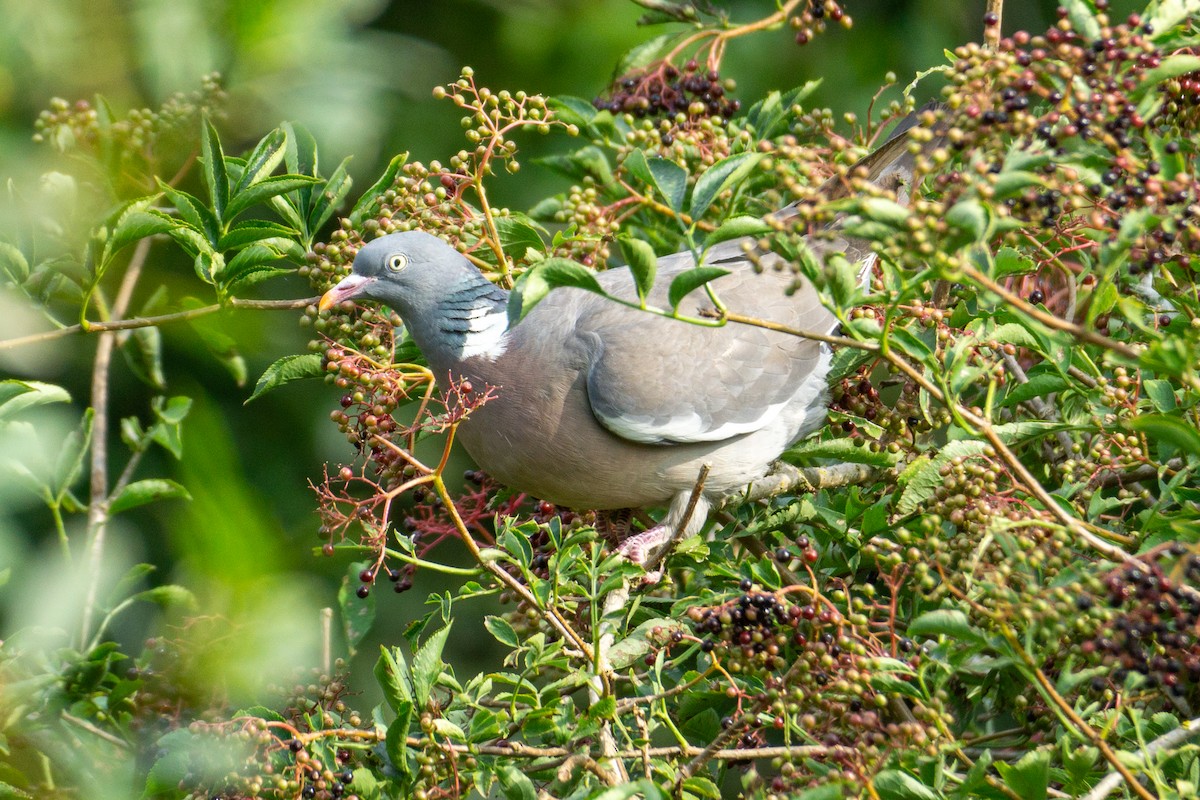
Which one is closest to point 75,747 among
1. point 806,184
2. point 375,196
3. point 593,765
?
point 593,765

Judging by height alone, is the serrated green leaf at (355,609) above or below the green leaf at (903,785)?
below

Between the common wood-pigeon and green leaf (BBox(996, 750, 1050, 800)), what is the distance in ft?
3.93

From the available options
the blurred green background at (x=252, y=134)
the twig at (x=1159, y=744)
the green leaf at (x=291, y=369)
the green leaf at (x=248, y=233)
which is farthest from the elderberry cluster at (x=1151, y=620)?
the green leaf at (x=248, y=233)

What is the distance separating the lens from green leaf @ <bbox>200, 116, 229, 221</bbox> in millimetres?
2299

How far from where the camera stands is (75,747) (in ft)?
7.69

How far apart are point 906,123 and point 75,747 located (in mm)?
2384

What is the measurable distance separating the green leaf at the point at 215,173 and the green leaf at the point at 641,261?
0.92 m

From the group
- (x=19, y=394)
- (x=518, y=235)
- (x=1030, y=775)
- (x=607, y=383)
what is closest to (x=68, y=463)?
(x=19, y=394)

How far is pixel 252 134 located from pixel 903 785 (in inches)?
51.2

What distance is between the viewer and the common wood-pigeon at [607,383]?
2.81 meters

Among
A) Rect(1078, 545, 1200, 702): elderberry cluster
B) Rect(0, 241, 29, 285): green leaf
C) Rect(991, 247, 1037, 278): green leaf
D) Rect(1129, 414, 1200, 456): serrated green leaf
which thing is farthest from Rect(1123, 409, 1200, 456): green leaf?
Rect(0, 241, 29, 285): green leaf

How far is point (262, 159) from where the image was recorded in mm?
2486

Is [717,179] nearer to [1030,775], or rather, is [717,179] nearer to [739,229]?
[739,229]

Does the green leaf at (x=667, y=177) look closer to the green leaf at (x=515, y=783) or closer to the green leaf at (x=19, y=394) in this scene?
the green leaf at (x=515, y=783)
